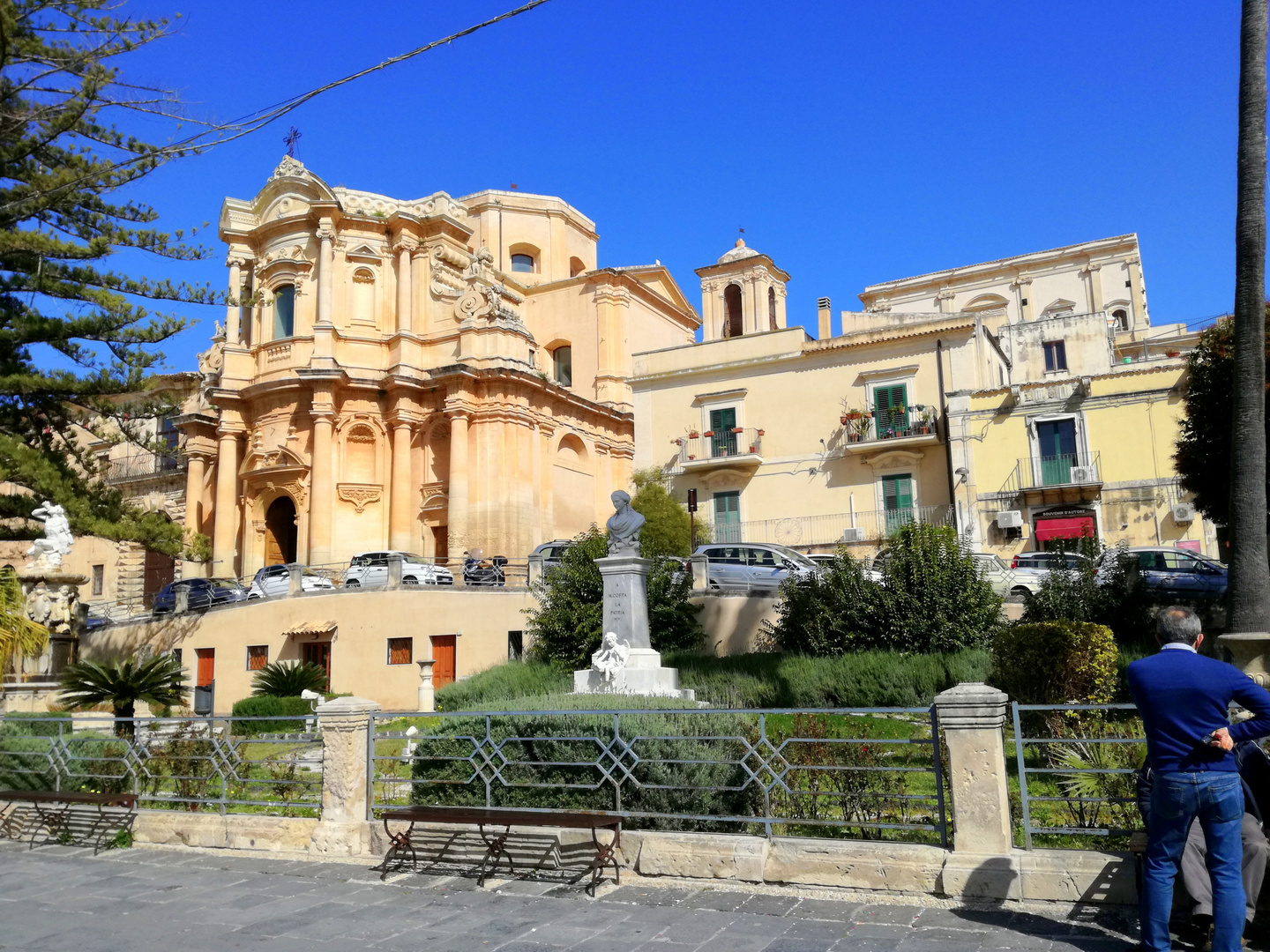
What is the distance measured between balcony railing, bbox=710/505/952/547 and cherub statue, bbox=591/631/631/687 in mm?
13804

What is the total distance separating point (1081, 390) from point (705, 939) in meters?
23.4

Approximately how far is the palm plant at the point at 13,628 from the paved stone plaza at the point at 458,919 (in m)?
9.43

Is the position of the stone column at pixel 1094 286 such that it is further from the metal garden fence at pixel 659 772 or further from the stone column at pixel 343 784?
the stone column at pixel 343 784

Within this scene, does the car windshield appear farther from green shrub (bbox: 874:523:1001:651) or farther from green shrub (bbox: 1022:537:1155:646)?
green shrub (bbox: 1022:537:1155:646)

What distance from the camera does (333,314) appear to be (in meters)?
34.1

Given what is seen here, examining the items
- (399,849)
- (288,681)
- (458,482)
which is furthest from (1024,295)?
(399,849)

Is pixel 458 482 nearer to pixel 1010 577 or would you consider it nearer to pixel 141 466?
pixel 1010 577

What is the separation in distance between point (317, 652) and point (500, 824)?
63.0ft

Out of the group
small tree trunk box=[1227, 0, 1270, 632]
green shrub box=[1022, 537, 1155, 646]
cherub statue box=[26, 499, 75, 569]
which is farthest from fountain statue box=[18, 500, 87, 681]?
small tree trunk box=[1227, 0, 1270, 632]

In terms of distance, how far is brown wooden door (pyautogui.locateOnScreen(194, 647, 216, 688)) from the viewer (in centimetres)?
2638

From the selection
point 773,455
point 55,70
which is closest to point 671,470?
point 773,455

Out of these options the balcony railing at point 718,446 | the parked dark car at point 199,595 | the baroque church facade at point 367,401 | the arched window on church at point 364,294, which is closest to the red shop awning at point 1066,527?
the balcony railing at point 718,446

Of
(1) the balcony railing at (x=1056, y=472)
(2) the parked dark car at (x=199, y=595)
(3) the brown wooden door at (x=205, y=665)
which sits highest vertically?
(1) the balcony railing at (x=1056, y=472)

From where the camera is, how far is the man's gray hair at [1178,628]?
5.28 meters
